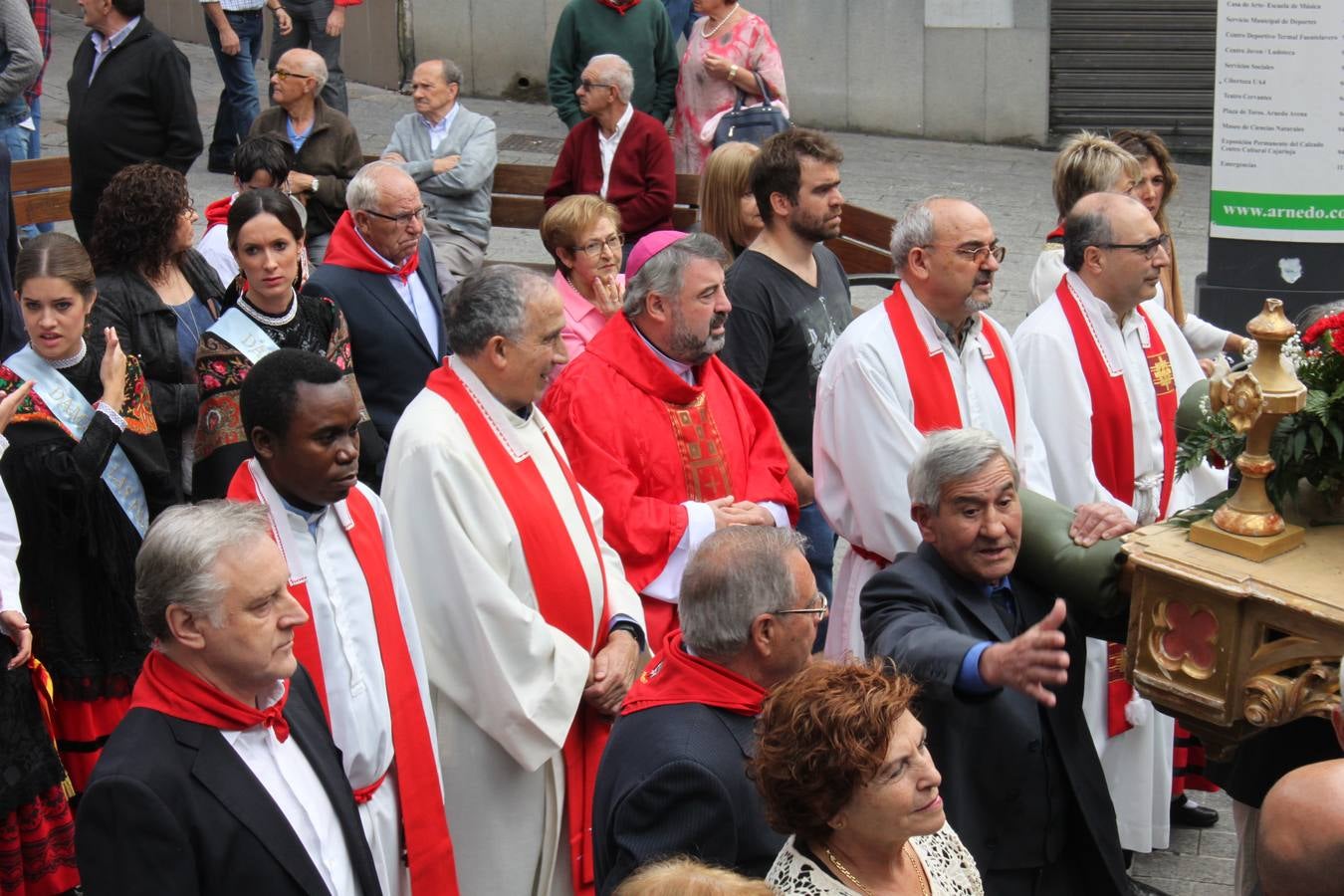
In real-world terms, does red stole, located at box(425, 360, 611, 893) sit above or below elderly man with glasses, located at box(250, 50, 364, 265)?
below

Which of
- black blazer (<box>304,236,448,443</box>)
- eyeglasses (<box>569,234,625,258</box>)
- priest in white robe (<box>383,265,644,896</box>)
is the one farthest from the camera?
eyeglasses (<box>569,234,625,258</box>)

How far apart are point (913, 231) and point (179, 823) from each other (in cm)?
314

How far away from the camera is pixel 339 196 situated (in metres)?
8.52

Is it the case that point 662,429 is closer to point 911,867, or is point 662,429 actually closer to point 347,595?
point 347,595

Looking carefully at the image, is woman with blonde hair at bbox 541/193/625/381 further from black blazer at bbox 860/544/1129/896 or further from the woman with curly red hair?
the woman with curly red hair

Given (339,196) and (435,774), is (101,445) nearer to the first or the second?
(435,774)

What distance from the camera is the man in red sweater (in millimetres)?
8680

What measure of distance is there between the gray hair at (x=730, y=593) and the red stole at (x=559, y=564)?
0.98m

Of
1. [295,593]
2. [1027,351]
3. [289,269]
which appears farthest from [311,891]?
[1027,351]

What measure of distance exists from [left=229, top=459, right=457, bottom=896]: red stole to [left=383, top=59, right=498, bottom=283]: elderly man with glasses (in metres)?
4.58

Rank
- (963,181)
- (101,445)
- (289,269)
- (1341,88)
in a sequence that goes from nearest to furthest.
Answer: (101,445)
(289,269)
(1341,88)
(963,181)

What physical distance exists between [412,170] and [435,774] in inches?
198

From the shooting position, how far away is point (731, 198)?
7234 mm

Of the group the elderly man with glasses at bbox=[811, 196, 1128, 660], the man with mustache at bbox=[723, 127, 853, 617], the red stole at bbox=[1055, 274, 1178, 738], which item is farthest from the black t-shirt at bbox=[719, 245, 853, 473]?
the red stole at bbox=[1055, 274, 1178, 738]
